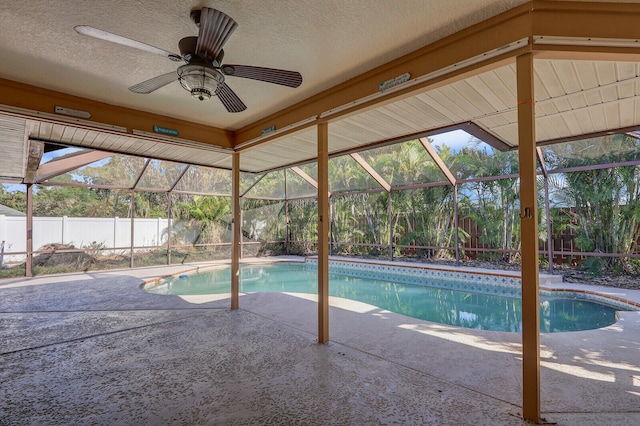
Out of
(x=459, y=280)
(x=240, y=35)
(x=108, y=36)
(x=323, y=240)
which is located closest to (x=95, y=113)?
(x=108, y=36)

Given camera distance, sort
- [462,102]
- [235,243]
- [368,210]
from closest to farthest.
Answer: [462,102] < [235,243] < [368,210]

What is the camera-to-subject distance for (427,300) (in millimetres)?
6340

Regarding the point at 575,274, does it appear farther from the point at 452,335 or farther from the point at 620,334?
the point at 452,335

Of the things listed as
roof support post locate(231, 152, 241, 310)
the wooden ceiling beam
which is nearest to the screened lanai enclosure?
the wooden ceiling beam

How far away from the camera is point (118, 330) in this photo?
12.3 feet

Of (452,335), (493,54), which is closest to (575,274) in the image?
(452,335)

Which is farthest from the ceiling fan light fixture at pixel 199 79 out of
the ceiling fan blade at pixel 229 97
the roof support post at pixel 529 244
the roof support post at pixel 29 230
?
the roof support post at pixel 29 230

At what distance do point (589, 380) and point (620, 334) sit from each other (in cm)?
168

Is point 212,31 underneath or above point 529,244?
above

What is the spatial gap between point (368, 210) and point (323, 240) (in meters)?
7.84

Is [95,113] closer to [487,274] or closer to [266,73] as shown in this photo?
[266,73]

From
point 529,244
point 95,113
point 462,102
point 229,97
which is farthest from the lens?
point 95,113

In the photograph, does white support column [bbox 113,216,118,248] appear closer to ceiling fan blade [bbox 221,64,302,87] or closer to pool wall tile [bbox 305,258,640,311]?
pool wall tile [bbox 305,258,640,311]

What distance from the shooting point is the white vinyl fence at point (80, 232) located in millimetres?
8320
